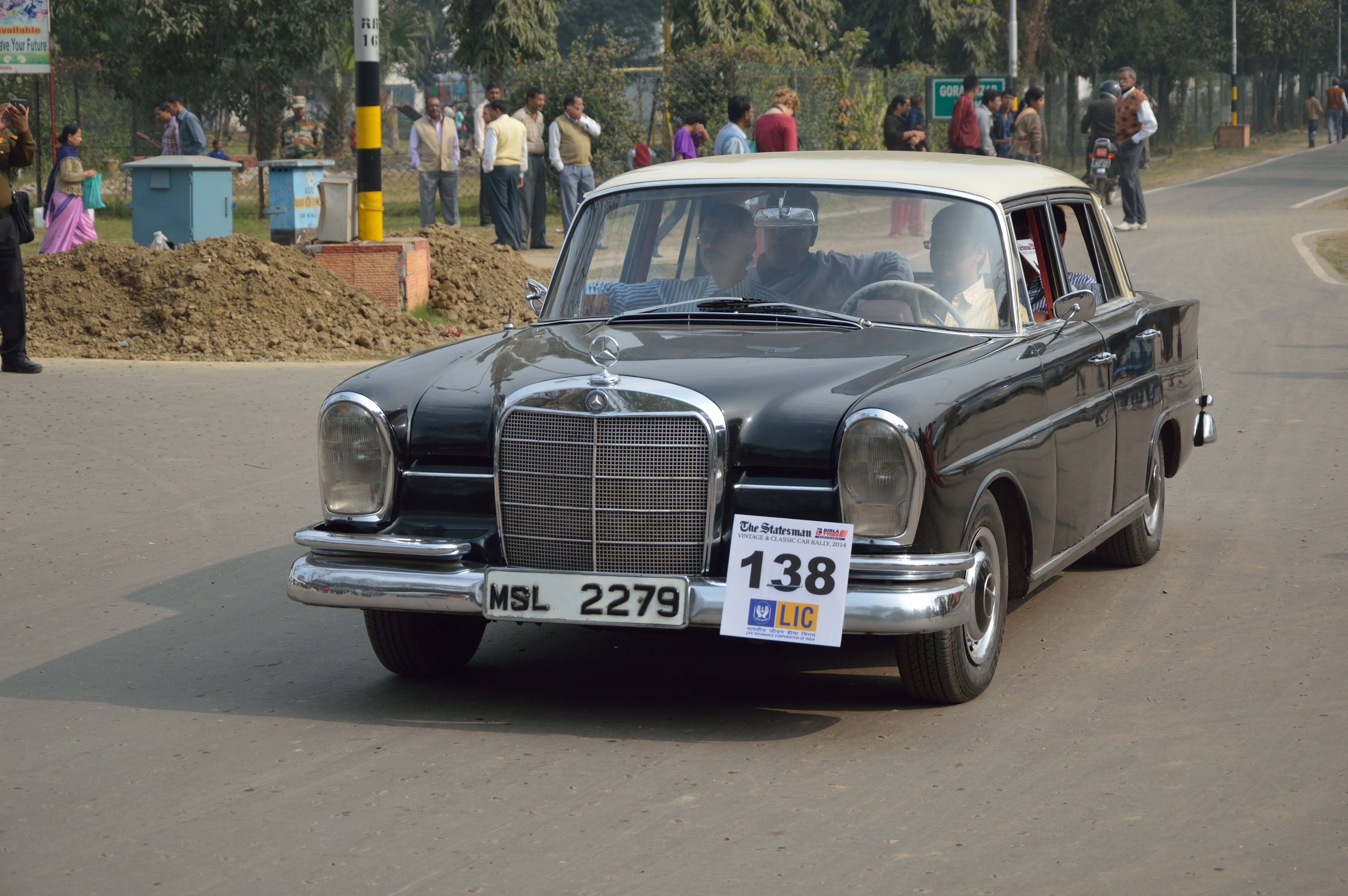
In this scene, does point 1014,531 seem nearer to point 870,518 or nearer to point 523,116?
point 870,518

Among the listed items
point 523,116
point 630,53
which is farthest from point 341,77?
point 523,116

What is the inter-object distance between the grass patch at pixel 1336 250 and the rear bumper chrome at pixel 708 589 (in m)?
15.8

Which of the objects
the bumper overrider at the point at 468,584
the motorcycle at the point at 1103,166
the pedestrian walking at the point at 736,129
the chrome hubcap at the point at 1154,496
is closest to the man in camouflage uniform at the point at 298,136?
the motorcycle at the point at 1103,166

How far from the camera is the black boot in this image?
40.6 feet

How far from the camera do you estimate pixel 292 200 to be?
59.3 ft

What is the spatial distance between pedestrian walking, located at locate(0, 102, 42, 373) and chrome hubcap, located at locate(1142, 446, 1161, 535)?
26.3ft

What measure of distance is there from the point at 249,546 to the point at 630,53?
22847mm

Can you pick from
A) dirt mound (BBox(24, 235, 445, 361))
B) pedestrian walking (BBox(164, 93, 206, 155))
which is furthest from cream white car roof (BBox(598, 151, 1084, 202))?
pedestrian walking (BBox(164, 93, 206, 155))

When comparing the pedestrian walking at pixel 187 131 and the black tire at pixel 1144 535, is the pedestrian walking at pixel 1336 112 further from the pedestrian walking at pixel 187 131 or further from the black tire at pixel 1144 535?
the black tire at pixel 1144 535

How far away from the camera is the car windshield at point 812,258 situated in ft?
18.9

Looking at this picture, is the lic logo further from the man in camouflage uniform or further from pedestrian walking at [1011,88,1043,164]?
the man in camouflage uniform

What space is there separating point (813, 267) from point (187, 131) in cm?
1905

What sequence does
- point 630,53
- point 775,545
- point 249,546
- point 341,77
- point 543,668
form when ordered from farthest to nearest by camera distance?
point 341,77
point 630,53
point 249,546
point 543,668
point 775,545

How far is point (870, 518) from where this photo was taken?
185 inches
